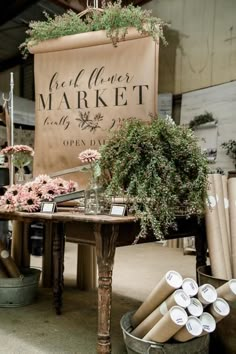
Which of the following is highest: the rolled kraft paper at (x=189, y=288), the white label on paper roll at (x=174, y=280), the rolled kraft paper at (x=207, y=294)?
the white label on paper roll at (x=174, y=280)

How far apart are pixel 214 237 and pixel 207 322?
538mm

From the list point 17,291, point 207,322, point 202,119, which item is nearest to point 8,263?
point 17,291

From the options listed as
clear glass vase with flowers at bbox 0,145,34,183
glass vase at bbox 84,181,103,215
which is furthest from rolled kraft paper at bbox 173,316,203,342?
clear glass vase with flowers at bbox 0,145,34,183

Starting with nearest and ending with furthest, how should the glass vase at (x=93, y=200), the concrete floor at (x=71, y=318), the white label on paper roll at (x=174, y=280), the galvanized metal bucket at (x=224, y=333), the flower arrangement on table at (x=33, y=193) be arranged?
the white label on paper roll at (x=174, y=280) → the galvanized metal bucket at (x=224, y=333) → the glass vase at (x=93, y=200) → the concrete floor at (x=71, y=318) → the flower arrangement on table at (x=33, y=193)

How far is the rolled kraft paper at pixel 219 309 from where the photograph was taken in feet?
5.32

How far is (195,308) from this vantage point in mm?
1603

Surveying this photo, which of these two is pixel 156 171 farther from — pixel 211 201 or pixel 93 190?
pixel 211 201

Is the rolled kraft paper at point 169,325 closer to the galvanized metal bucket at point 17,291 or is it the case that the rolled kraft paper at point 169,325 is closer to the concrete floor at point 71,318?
the concrete floor at point 71,318

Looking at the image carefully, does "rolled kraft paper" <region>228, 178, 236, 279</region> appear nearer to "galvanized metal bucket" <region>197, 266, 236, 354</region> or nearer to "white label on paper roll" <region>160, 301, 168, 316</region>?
"galvanized metal bucket" <region>197, 266, 236, 354</region>

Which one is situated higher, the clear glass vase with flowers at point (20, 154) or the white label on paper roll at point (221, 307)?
the clear glass vase with flowers at point (20, 154)

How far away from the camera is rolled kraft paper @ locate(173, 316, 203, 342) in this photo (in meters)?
1.54

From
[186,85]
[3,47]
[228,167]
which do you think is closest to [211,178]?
[228,167]

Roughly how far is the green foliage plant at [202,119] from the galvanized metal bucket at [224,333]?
476cm

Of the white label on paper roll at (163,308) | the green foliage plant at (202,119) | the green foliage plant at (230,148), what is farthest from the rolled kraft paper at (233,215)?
the green foliage plant at (202,119)
